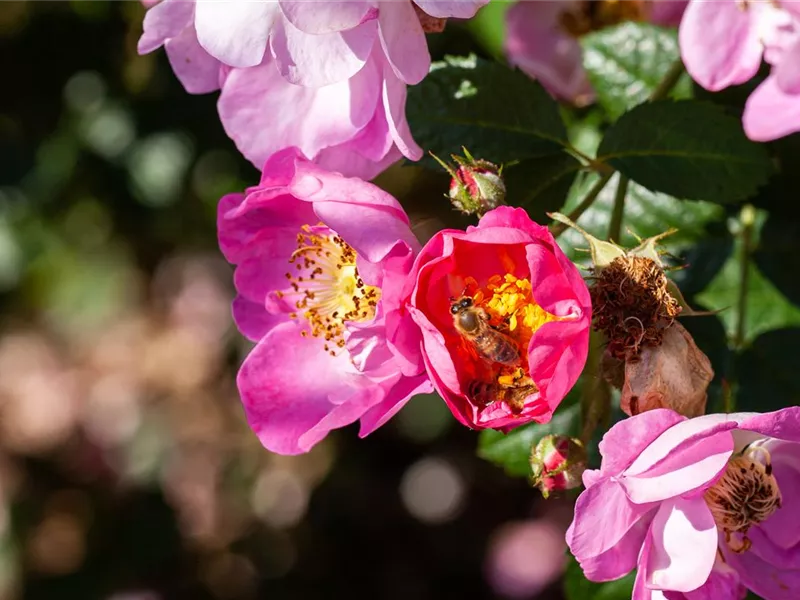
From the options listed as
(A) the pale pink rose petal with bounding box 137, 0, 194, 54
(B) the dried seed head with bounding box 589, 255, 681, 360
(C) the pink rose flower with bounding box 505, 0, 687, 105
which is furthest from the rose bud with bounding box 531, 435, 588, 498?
(C) the pink rose flower with bounding box 505, 0, 687, 105

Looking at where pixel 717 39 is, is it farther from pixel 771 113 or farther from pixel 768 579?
pixel 768 579

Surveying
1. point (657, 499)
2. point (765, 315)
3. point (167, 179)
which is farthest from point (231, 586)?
point (657, 499)

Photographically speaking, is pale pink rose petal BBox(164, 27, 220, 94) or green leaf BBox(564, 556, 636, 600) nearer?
pale pink rose petal BBox(164, 27, 220, 94)

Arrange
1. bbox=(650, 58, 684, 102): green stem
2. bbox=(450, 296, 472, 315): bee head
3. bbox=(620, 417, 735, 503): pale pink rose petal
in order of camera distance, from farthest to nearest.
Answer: bbox=(650, 58, 684, 102): green stem < bbox=(450, 296, 472, 315): bee head < bbox=(620, 417, 735, 503): pale pink rose petal

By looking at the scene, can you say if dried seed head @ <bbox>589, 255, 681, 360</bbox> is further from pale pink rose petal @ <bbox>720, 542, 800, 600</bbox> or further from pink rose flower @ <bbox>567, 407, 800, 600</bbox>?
pale pink rose petal @ <bbox>720, 542, 800, 600</bbox>

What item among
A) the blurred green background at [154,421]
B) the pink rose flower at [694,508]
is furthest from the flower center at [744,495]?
the blurred green background at [154,421]

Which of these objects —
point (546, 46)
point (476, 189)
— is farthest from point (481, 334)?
point (546, 46)
